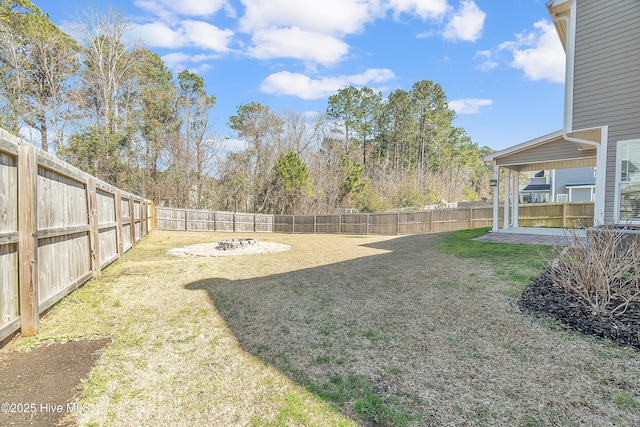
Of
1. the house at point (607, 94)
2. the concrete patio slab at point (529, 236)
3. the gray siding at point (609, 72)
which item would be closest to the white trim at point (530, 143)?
the house at point (607, 94)

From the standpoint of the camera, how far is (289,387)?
2111 mm

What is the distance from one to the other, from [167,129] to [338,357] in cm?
2061

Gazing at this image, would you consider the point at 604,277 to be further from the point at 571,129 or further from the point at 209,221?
the point at 209,221

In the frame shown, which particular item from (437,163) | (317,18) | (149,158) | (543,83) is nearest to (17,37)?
(149,158)

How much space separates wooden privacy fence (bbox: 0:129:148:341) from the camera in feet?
7.90

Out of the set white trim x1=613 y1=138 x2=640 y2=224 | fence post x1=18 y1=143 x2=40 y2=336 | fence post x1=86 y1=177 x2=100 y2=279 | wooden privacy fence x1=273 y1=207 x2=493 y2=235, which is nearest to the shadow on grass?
fence post x1=86 y1=177 x2=100 y2=279

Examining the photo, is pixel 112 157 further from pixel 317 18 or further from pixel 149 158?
pixel 317 18

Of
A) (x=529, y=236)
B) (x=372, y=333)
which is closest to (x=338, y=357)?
Result: (x=372, y=333)

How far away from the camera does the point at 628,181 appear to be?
19.1 ft

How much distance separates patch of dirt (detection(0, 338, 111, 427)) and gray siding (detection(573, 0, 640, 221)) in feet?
27.3

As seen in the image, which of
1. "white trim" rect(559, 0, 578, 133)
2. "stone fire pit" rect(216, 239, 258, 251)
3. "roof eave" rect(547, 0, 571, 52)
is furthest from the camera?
"stone fire pit" rect(216, 239, 258, 251)

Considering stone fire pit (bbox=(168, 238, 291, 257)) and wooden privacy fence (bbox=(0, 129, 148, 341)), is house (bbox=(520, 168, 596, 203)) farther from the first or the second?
wooden privacy fence (bbox=(0, 129, 148, 341))

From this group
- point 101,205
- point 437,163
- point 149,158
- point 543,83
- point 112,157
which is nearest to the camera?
point 101,205

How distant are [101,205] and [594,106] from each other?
9516mm
